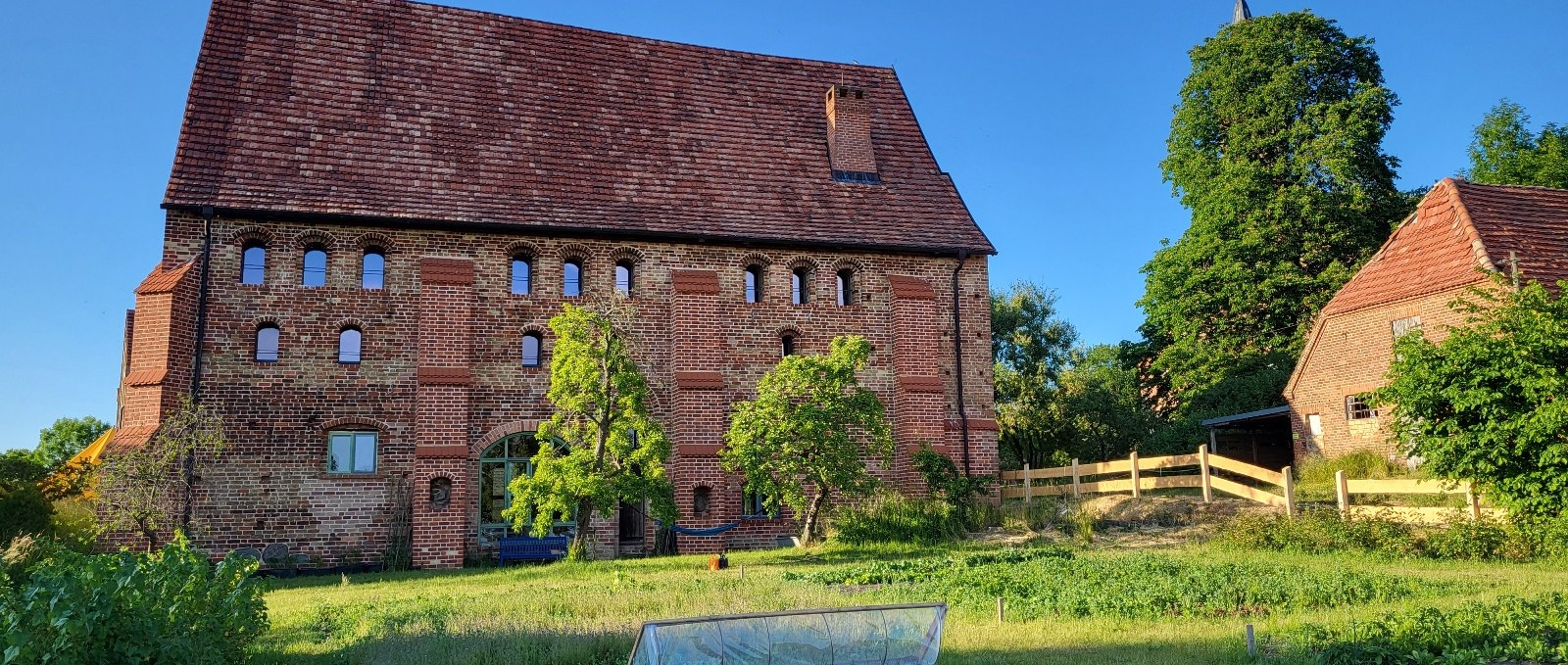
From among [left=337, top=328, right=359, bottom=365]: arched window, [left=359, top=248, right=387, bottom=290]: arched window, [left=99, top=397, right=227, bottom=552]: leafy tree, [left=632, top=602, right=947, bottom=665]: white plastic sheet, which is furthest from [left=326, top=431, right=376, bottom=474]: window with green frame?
[left=632, top=602, right=947, bottom=665]: white plastic sheet

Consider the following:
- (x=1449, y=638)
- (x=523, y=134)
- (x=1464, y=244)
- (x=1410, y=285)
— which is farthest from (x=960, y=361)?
(x=1449, y=638)

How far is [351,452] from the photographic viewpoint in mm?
20609

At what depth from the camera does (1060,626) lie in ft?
34.2

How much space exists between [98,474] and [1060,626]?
1624cm

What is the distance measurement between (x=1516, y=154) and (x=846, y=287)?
23.5 m

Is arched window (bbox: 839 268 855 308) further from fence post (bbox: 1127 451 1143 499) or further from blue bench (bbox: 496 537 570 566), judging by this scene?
blue bench (bbox: 496 537 570 566)

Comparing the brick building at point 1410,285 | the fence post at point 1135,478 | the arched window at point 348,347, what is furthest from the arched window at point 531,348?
the brick building at point 1410,285

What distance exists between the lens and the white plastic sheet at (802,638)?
5.99 meters

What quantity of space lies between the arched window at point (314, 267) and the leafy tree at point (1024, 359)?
71.5 ft

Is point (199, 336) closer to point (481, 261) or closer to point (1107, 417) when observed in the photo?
point (481, 261)

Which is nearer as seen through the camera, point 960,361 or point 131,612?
point 131,612

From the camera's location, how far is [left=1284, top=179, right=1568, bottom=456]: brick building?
23.6m

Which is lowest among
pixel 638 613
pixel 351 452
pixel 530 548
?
pixel 638 613

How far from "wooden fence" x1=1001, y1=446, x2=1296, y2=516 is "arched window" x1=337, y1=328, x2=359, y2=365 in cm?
1331
